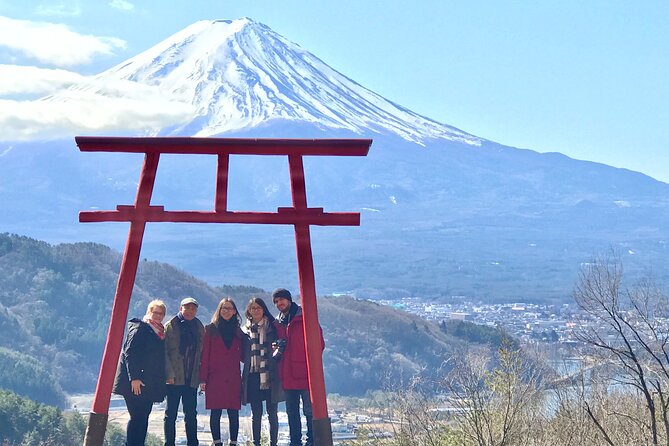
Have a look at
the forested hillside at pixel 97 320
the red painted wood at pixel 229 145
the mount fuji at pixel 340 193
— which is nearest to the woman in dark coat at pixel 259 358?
the red painted wood at pixel 229 145

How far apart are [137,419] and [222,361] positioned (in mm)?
703

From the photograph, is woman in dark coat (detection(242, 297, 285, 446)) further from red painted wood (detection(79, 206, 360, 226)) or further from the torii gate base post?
the torii gate base post

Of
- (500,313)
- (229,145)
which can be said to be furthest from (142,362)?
(500,313)

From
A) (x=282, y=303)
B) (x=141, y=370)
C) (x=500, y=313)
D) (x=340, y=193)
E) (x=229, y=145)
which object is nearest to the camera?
(x=229, y=145)

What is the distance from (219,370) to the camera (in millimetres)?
7902

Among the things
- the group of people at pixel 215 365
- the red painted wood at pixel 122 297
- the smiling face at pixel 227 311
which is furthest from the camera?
the smiling face at pixel 227 311

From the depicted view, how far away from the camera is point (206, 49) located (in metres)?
174

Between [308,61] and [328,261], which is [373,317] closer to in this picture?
[328,261]

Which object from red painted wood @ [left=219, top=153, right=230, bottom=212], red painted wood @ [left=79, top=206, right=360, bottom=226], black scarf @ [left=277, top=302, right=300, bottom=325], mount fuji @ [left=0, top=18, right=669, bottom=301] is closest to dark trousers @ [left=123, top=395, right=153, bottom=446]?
black scarf @ [left=277, top=302, right=300, bottom=325]

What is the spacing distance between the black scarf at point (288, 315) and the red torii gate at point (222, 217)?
1.89ft

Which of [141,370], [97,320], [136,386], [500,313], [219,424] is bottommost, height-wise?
[219,424]

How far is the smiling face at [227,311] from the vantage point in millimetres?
7832

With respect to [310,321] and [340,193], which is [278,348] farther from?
[340,193]

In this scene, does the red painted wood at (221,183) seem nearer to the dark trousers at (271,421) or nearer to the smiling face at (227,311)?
the smiling face at (227,311)
